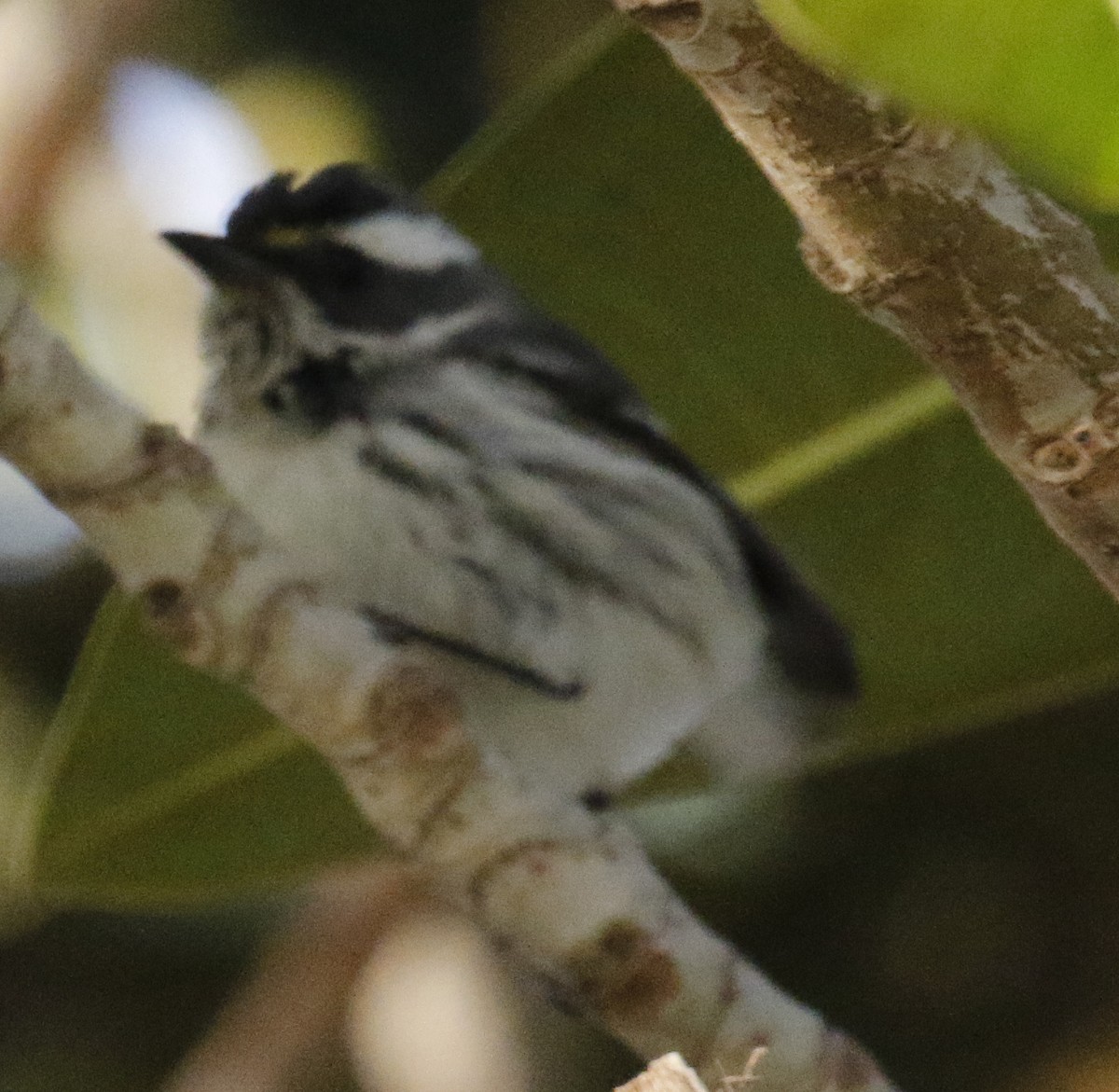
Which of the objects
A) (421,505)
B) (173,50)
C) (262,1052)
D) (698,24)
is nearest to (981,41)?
(698,24)

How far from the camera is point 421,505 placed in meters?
0.71

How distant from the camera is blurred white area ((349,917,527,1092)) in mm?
823

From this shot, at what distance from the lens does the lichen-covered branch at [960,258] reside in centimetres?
27

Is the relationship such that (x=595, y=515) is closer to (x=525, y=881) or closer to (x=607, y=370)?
(x=607, y=370)

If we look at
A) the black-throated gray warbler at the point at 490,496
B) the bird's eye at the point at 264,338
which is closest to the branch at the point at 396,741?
the black-throated gray warbler at the point at 490,496

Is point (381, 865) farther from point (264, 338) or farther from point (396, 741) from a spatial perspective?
point (396, 741)

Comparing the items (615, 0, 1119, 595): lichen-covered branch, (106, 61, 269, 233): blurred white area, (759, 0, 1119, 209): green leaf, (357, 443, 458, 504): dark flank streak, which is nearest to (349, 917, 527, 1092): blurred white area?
(357, 443, 458, 504): dark flank streak

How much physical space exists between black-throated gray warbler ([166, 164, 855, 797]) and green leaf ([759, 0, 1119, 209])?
0.52 metres

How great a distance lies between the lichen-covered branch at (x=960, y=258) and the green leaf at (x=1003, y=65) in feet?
0.37

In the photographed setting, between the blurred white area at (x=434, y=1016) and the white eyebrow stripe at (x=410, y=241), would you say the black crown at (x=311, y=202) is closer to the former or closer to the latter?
the white eyebrow stripe at (x=410, y=241)

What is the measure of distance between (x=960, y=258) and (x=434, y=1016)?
66 centimetres

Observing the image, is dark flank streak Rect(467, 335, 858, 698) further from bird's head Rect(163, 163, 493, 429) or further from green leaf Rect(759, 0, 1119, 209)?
green leaf Rect(759, 0, 1119, 209)

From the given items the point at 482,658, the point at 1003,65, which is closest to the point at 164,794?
the point at 482,658

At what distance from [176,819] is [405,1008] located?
0.14m
